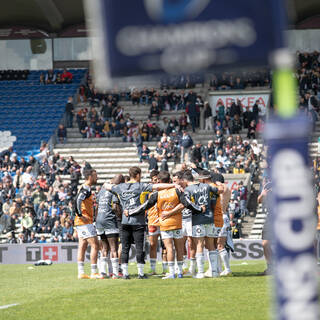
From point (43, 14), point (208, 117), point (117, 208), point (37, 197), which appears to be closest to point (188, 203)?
point (117, 208)

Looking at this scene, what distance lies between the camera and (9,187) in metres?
36.8

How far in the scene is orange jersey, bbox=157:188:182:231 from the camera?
15.3 meters

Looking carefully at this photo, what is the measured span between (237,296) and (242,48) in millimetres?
8535

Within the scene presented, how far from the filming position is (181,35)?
3717 millimetres

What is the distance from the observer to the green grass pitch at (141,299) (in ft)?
33.1

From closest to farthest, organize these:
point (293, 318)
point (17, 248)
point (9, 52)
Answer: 1. point (293, 318)
2. point (17, 248)
3. point (9, 52)

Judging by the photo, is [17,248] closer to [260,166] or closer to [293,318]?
[260,166]

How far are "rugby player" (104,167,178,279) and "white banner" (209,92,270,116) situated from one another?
86.8 ft

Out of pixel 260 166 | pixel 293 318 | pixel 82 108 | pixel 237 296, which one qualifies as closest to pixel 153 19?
pixel 293 318

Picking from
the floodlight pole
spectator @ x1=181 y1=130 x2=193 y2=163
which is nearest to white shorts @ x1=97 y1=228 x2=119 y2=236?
the floodlight pole

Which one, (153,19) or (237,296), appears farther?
(237,296)

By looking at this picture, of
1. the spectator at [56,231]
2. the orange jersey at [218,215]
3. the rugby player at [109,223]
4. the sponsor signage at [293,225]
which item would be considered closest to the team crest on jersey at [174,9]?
the sponsor signage at [293,225]

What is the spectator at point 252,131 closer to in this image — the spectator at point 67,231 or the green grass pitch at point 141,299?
the spectator at point 67,231

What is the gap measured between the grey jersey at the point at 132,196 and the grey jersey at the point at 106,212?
2.27 ft
